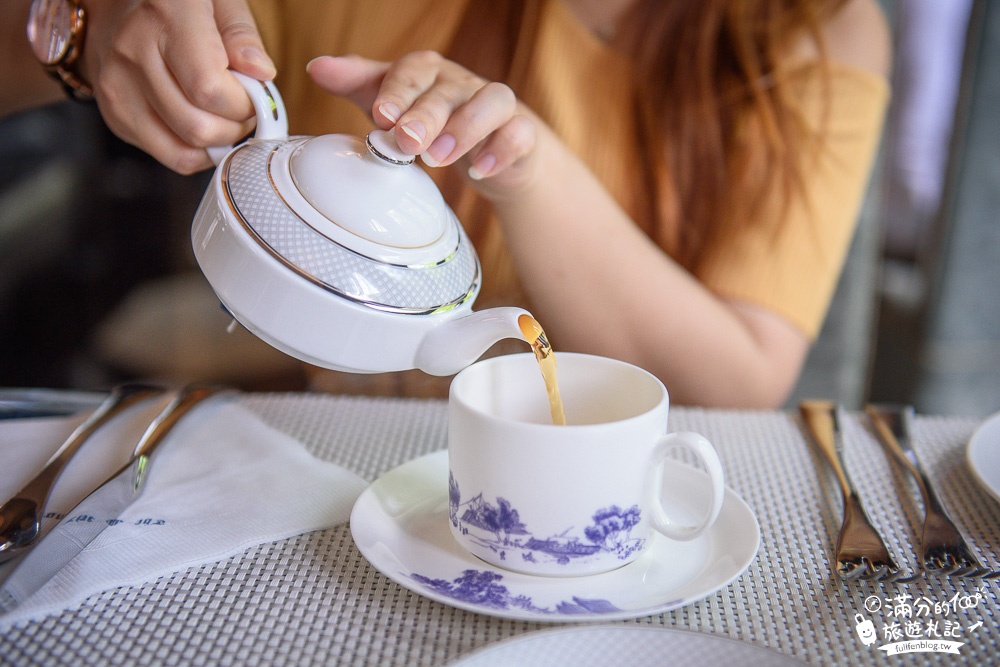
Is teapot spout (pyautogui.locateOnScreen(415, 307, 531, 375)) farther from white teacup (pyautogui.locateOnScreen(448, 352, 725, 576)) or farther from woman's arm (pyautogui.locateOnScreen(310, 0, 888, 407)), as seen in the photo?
woman's arm (pyautogui.locateOnScreen(310, 0, 888, 407))

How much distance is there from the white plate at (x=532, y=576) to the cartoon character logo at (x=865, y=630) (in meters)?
0.06

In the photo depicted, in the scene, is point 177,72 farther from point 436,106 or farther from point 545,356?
point 545,356

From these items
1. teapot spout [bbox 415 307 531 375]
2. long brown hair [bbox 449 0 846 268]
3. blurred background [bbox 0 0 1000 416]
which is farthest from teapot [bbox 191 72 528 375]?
blurred background [bbox 0 0 1000 416]

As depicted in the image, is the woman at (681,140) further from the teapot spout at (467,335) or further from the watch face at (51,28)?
the teapot spout at (467,335)

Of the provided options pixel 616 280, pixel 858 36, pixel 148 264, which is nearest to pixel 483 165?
pixel 616 280

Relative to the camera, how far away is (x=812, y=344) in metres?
1.11

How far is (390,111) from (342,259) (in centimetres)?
12

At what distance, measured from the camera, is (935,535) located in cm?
43

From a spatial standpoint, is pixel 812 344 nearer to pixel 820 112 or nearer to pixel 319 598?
pixel 820 112

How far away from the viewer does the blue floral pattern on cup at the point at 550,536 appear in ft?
1.22

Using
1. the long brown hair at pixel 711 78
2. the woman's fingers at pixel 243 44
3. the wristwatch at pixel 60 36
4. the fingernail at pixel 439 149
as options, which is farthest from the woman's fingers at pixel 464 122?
the long brown hair at pixel 711 78

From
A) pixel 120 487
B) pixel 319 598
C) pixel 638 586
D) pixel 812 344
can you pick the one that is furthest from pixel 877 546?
pixel 812 344

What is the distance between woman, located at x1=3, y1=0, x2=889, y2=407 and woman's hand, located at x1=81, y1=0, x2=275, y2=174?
1.29 ft

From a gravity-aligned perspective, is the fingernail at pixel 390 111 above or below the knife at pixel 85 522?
above
